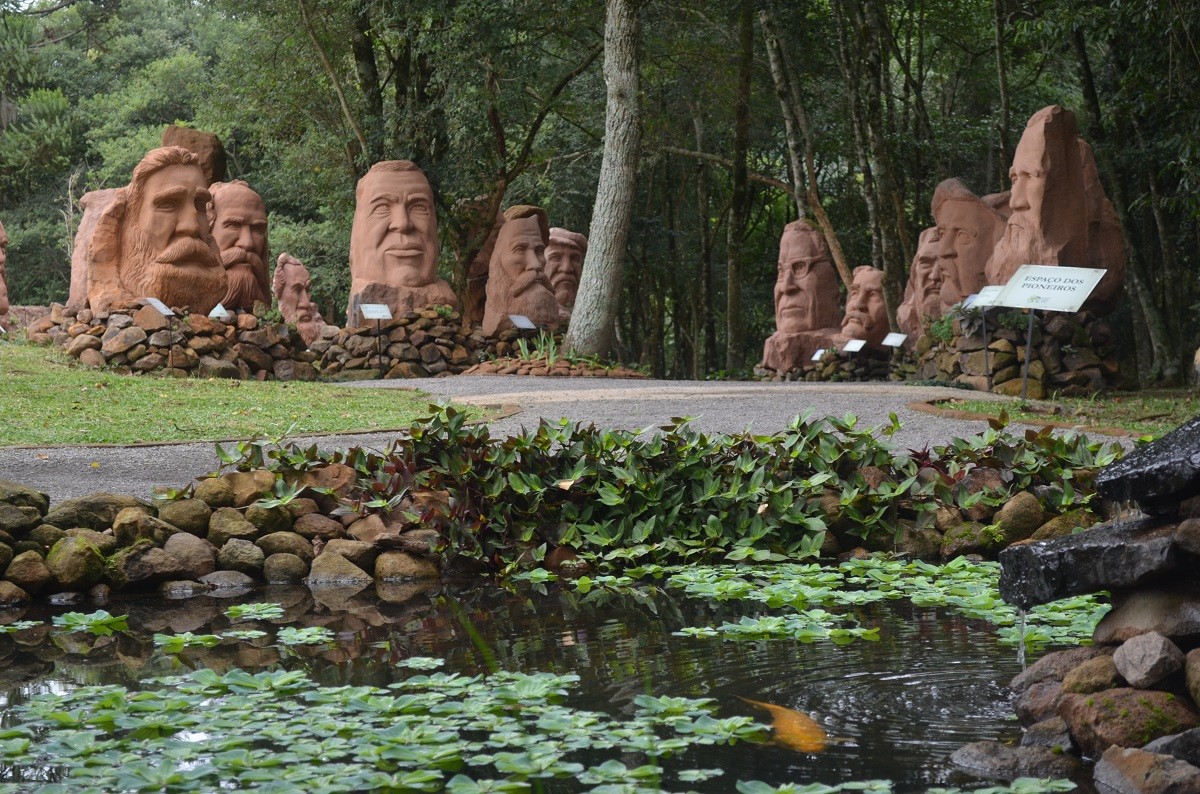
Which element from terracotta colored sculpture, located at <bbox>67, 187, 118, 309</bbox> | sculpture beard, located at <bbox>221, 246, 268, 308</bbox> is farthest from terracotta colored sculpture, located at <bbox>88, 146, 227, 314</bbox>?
terracotta colored sculpture, located at <bbox>67, 187, 118, 309</bbox>

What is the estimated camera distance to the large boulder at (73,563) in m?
6.01

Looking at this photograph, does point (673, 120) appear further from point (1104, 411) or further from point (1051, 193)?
point (1104, 411)

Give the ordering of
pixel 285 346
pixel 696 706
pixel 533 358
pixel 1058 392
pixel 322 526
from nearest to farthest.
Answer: pixel 696 706 < pixel 322 526 < pixel 1058 392 < pixel 285 346 < pixel 533 358

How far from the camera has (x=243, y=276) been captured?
20.1 m

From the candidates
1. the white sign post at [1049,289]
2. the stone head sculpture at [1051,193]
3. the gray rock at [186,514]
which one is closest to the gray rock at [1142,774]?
the gray rock at [186,514]

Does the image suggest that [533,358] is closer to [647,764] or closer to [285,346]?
[285,346]

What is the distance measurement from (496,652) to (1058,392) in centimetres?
1199

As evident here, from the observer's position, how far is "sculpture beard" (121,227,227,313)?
17.0 meters

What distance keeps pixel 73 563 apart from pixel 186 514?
2.10 feet

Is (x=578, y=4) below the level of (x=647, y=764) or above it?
above

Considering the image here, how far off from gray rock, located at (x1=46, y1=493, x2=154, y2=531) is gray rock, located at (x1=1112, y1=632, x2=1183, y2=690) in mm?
4795

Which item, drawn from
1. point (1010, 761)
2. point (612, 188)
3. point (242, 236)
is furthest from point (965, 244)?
point (1010, 761)

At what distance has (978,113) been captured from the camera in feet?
99.6

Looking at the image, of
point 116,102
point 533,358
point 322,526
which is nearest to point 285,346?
point 533,358
